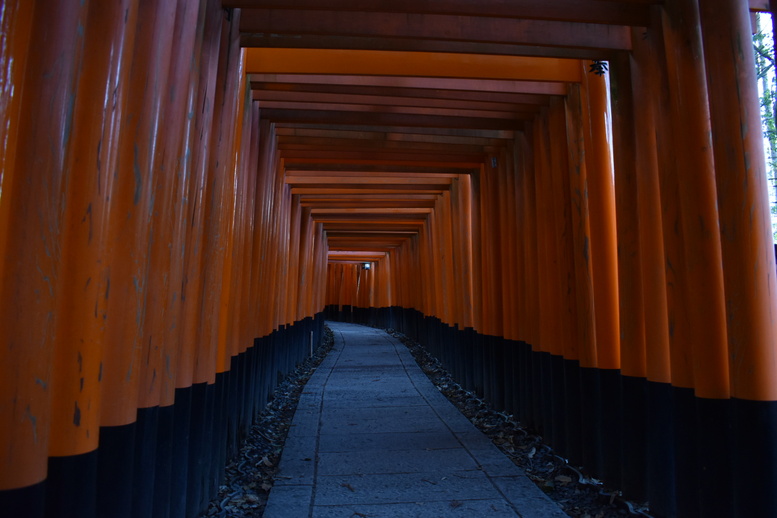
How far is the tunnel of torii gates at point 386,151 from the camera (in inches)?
69.3

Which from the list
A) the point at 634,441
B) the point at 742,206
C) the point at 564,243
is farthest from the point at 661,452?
the point at 564,243

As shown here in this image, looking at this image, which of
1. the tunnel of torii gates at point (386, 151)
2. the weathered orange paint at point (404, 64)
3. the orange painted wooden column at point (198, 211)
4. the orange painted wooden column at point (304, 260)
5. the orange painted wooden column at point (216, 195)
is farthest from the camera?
the orange painted wooden column at point (304, 260)

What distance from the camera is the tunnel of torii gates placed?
1760mm

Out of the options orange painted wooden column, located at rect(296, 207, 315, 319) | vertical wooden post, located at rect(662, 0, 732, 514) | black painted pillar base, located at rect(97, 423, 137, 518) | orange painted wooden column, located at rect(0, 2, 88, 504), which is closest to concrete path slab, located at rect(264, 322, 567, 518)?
vertical wooden post, located at rect(662, 0, 732, 514)

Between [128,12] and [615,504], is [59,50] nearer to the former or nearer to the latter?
[128,12]

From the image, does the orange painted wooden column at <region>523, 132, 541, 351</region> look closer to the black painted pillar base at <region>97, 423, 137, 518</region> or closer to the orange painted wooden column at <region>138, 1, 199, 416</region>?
the orange painted wooden column at <region>138, 1, 199, 416</region>

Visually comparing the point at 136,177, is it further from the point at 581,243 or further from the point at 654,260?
the point at 581,243

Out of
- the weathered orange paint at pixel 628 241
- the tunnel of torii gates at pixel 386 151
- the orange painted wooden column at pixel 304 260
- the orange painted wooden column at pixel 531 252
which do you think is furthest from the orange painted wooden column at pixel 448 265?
the weathered orange paint at pixel 628 241

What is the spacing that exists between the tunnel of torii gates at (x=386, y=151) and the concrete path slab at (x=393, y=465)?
63 cm

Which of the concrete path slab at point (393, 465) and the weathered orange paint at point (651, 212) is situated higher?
the weathered orange paint at point (651, 212)

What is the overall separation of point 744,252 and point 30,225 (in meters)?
3.14

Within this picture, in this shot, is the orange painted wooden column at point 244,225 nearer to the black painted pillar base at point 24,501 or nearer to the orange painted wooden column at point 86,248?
the orange painted wooden column at point 86,248

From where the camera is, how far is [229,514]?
377 centimetres

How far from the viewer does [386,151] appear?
7523mm
